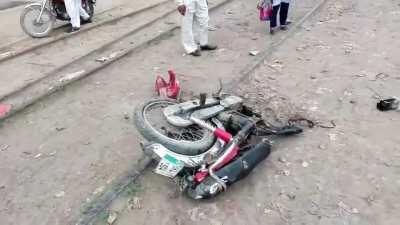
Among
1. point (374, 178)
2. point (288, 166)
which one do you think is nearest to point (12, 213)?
point (288, 166)

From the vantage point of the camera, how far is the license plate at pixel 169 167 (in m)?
3.77

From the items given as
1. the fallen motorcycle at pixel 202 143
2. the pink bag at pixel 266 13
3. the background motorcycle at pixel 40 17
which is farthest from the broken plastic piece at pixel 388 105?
the background motorcycle at pixel 40 17

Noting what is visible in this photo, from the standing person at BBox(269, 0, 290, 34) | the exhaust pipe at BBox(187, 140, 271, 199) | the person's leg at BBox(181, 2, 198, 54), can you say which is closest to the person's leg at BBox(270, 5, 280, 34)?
the standing person at BBox(269, 0, 290, 34)

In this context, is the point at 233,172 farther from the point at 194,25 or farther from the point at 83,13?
the point at 83,13

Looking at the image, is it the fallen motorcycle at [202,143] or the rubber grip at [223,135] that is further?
the rubber grip at [223,135]

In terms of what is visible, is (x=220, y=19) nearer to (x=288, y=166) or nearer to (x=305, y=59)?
(x=305, y=59)

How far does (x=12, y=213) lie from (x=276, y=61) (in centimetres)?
514

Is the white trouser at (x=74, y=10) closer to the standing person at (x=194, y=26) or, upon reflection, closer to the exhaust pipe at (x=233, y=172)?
the standing person at (x=194, y=26)

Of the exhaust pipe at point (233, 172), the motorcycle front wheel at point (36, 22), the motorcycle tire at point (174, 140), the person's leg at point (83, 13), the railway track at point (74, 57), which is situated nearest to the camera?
the exhaust pipe at point (233, 172)

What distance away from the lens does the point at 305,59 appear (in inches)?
297

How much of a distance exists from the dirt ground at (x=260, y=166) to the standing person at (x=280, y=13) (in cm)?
80

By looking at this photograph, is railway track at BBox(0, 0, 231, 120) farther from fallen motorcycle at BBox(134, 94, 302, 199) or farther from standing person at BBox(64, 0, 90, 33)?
fallen motorcycle at BBox(134, 94, 302, 199)

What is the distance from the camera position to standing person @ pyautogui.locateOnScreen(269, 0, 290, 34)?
338 inches

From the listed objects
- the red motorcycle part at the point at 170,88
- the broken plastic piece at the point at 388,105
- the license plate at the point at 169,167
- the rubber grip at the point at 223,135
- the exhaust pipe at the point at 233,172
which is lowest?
the broken plastic piece at the point at 388,105
